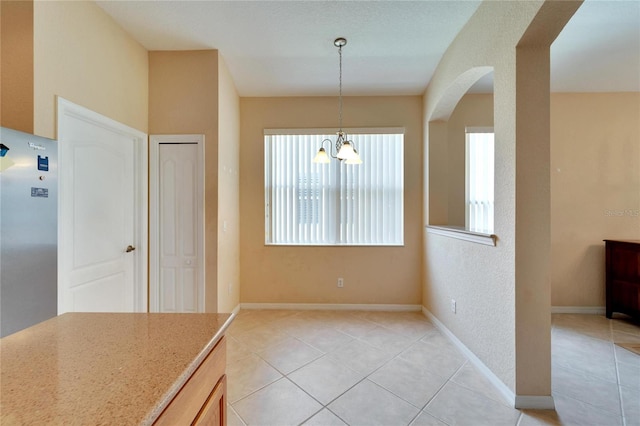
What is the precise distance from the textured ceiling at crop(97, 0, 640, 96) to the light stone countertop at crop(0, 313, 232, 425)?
7.94ft

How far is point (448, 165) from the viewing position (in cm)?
332

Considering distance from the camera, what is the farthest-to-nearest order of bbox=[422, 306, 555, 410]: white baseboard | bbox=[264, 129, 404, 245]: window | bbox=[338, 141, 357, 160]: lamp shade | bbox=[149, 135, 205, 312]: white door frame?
bbox=[264, 129, 404, 245]: window → bbox=[149, 135, 205, 312]: white door frame → bbox=[338, 141, 357, 160]: lamp shade → bbox=[422, 306, 555, 410]: white baseboard

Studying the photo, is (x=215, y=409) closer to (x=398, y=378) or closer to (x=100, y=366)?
(x=100, y=366)

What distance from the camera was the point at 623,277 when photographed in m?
2.89

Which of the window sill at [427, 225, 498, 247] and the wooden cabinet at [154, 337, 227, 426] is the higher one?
the window sill at [427, 225, 498, 247]

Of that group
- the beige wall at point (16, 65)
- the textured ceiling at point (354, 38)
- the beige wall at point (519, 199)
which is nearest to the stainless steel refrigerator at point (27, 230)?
the beige wall at point (16, 65)

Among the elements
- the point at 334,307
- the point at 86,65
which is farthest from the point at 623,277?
the point at 86,65

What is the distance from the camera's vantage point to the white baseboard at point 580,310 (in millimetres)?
3123

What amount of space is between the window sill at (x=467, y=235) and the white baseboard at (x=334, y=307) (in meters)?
1.12

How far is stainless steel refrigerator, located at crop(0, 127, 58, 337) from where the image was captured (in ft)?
4.36

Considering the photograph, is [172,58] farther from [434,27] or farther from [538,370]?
[538,370]

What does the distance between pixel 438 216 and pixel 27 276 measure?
3.66 m

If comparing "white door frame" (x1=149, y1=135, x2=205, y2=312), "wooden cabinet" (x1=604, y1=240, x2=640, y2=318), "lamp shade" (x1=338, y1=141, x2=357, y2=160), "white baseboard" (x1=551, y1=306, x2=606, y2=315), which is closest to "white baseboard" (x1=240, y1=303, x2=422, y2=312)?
"white door frame" (x1=149, y1=135, x2=205, y2=312)

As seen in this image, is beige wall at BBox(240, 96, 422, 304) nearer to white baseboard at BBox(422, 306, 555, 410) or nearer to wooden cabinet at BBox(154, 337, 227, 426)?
white baseboard at BBox(422, 306, 555, 410)
